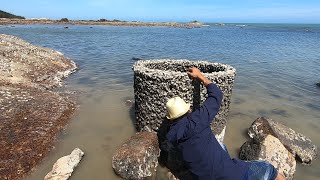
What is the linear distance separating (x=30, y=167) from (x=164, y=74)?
3.13 meters

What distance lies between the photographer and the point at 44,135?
7.67 m

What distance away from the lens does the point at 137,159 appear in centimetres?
602

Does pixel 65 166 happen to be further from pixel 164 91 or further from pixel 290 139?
pixel 290 139

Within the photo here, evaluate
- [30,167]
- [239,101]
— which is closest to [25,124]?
[30,167]

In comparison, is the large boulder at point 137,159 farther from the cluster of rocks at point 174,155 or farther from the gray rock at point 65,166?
the gray rock at point 65,166

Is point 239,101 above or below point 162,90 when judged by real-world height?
below

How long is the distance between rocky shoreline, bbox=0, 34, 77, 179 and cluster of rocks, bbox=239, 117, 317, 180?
4.33 m

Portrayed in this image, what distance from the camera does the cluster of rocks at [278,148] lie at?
6457mm

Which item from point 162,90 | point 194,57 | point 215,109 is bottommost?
point 194,57

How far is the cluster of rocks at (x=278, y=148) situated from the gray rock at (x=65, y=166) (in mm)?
3444

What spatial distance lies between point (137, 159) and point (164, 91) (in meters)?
1.48

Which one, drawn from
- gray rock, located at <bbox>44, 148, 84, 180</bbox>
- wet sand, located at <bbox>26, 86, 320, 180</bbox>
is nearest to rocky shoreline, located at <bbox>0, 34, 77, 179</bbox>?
wet sand, located at <bbox>26, 86, 320, 180</bbox>

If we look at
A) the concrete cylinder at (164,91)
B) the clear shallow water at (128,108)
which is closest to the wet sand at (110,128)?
the clear shallow water at (128,108)

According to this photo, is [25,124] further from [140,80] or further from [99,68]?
[99,68]
